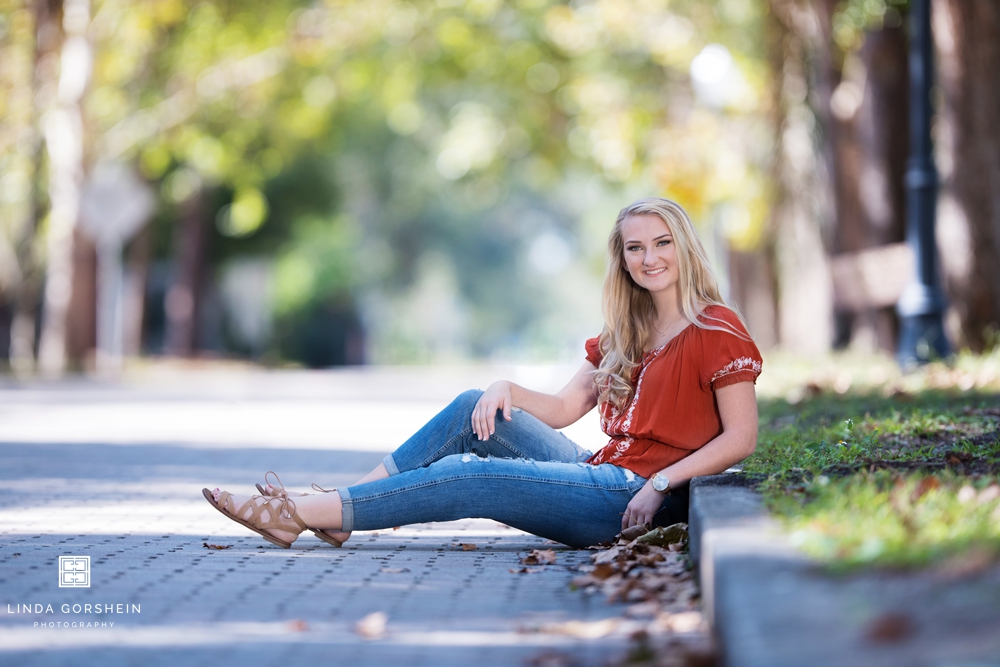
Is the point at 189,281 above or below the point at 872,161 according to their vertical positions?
below

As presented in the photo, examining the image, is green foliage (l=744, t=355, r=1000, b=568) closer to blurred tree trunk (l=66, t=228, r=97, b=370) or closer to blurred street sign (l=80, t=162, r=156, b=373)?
blurred street sign (l=80, t=162, r=156, b=373)

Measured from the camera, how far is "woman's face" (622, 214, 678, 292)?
5133mm

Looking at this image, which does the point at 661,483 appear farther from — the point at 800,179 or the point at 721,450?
the point at 800,179

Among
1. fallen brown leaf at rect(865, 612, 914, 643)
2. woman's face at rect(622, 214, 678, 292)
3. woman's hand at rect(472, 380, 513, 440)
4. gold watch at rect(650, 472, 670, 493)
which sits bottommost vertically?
fallen brown leaf at rect(865, 612, 914, 643)

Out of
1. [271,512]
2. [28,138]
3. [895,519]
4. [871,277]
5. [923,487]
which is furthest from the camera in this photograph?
[28,138]

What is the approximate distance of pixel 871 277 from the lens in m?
14.3

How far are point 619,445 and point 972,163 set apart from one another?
318 inches

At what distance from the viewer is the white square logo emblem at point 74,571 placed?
13.9 feet

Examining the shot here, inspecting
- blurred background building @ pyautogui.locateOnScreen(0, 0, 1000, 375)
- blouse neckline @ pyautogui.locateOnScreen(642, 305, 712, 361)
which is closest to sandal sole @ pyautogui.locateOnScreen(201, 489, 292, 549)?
blouse neckline @ pyautogui.locateOnScreen(642, 305, 712, 361)

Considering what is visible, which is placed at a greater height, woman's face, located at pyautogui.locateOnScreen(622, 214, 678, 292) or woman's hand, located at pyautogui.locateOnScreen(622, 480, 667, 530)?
woman's face, located at pyautogui.locateOnScreen(622, 214, 678, 292)

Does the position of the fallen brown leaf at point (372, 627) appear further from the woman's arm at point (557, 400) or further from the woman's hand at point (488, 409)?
the woman's arm at point (557, 400)

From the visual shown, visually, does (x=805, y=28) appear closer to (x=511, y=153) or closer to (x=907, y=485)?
(x=511, y=153)

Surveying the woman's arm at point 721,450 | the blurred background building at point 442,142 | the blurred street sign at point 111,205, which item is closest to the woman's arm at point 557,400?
the woman's arm at point 721,450

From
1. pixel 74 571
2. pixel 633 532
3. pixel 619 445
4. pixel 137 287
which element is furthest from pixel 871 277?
pixel 137 287
